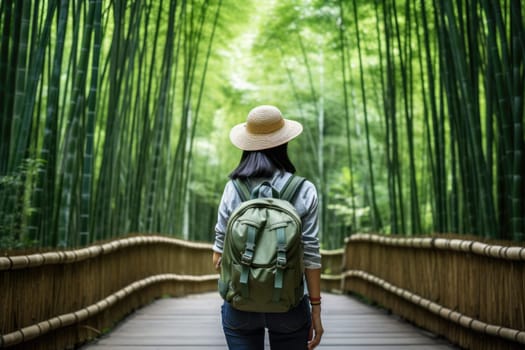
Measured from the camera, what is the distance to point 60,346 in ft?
9.91

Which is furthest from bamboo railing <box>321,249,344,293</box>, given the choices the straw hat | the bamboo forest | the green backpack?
the green backpack

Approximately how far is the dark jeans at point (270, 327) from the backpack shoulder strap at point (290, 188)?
26 cm

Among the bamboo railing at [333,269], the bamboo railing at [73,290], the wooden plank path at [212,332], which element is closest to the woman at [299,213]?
the bamboo railing at [73,290]

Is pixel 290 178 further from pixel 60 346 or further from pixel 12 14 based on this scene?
pixel 12 14

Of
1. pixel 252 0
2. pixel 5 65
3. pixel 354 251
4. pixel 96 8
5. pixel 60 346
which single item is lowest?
pixel 60 346

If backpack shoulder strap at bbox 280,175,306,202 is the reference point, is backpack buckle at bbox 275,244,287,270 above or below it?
below

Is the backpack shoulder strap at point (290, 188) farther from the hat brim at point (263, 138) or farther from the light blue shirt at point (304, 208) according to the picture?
the hat brim at point (263, 138)

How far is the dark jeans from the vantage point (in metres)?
1.70

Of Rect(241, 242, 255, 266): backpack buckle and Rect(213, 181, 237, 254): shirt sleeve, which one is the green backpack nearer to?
Rect(241, 242, 255, 266): backpack buckle

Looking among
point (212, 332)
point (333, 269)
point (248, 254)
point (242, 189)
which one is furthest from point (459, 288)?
point (333, 269)

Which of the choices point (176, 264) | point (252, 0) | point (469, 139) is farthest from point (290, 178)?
point (252, 0)

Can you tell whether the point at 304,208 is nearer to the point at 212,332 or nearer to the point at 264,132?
the point at 264,132

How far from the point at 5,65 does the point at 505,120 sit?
7.49ft

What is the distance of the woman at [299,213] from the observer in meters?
1.71
